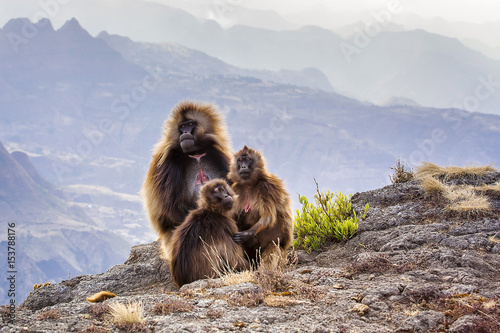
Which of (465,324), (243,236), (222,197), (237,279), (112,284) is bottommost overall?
(465,324)

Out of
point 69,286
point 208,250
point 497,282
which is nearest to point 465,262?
point 497,282

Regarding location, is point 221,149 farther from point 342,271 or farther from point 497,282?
point 497,282

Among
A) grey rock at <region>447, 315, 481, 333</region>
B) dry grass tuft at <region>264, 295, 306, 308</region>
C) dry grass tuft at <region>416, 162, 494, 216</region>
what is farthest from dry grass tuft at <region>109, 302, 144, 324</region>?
dry grass tuft at <region>416, 162, 494, 216</region>

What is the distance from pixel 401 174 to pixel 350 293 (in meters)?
6.28

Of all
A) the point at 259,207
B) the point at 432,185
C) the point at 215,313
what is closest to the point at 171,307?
the point at 215,313

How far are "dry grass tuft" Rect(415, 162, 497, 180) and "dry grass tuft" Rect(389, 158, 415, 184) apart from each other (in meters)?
0.17

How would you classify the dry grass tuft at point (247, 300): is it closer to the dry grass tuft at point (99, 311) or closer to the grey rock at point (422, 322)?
the dry grass tuft at point (99, 311)

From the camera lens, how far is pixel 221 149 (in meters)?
8.73

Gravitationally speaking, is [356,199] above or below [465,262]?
above

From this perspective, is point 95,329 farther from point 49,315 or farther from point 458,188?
point 458,188

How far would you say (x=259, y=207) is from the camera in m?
7.37

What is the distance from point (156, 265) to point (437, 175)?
6148mm

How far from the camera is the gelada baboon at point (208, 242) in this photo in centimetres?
672

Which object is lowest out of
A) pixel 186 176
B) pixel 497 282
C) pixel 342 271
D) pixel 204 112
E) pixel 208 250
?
pixel 497 282
